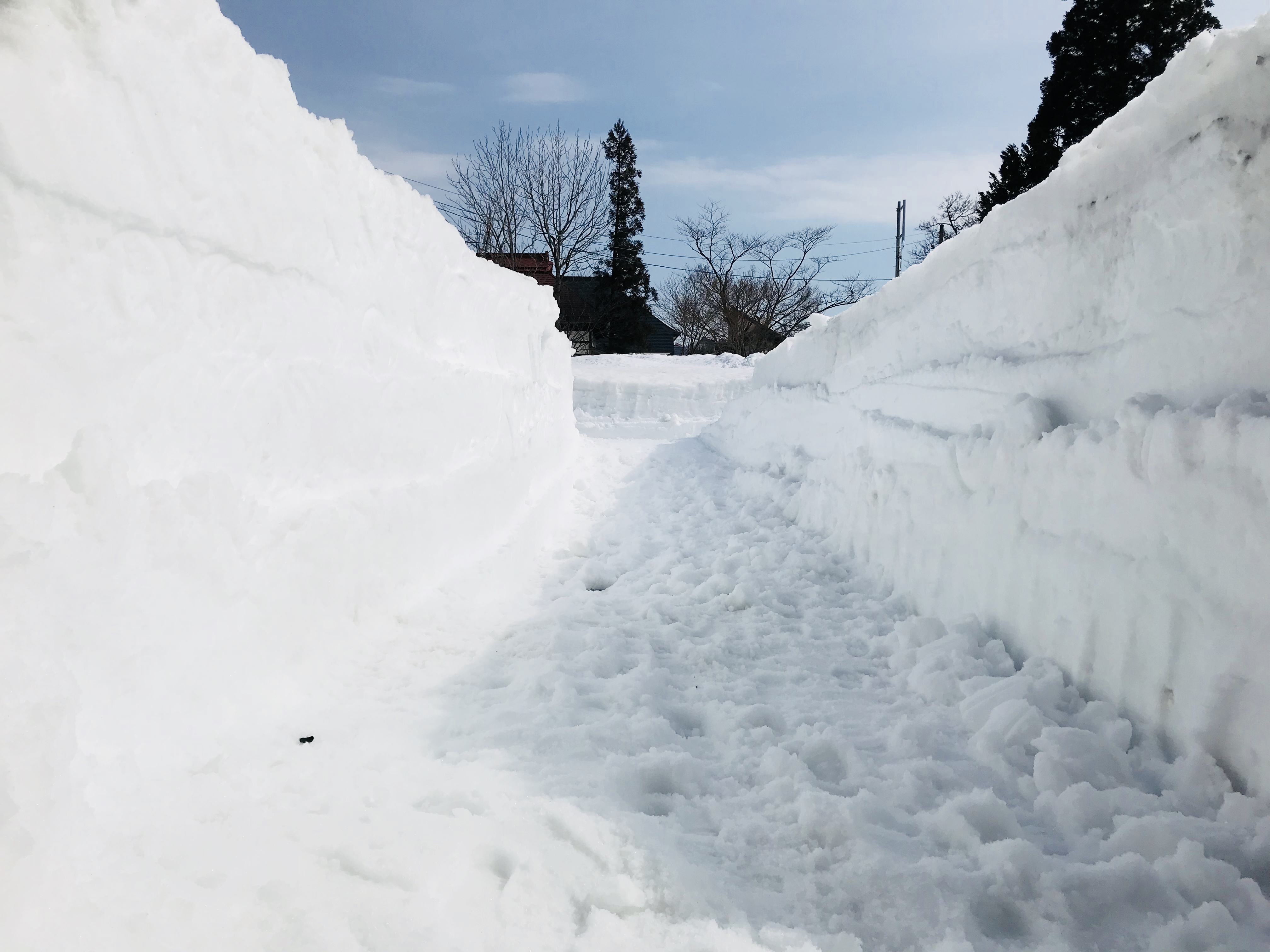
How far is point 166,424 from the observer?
64.7 inches

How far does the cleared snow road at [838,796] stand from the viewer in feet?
4.00

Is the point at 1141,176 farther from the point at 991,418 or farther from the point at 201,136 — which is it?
the point at 201,136

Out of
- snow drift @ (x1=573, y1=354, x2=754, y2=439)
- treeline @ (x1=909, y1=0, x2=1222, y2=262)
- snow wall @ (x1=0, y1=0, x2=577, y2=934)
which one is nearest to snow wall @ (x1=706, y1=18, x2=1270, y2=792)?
snow wall @ (x1=0, y1=0, x2=577, y2=934)

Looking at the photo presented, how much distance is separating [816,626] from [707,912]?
1.70 meters

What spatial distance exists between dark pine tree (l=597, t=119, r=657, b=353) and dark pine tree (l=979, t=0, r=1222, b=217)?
1412 cm

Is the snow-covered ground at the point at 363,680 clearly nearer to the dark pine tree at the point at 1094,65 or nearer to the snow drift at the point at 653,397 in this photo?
the snow drift at the point at 653,397

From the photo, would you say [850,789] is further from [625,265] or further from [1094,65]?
[625,265]

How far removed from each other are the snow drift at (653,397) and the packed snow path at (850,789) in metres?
9.11

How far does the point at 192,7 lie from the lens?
1790 millimetres

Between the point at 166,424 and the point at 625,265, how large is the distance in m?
25.9

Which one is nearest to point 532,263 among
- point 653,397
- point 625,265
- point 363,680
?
point 625,265

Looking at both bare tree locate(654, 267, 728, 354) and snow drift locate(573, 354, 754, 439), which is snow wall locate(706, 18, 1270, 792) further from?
bare tree locate(654, 267, 728, 354)

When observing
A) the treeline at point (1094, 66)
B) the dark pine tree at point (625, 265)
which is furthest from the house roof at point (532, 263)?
the treeline at point (1094, 66)

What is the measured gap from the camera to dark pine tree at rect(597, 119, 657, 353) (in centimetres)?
2600
